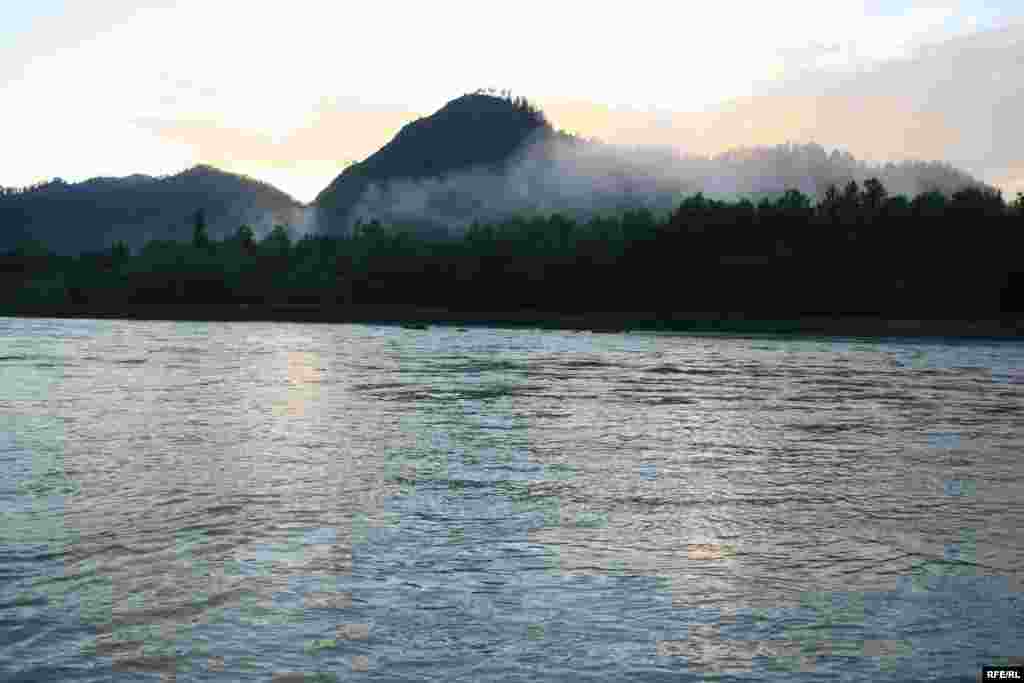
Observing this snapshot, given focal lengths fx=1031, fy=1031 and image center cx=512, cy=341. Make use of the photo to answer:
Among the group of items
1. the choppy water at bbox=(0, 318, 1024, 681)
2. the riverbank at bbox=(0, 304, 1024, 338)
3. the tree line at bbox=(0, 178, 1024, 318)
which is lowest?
the choppy water at bbox=(0, 318, 1024, 681)

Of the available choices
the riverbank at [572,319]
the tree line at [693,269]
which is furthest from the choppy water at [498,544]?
the tree line at [693,269]

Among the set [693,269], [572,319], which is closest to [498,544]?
[572,319]

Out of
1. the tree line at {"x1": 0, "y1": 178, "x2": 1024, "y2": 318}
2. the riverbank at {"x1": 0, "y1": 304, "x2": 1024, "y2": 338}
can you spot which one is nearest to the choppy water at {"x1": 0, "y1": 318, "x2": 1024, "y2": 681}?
the riverbank at {"x1": 0, "y1": 304, "x2": 1024, "y2": 338}

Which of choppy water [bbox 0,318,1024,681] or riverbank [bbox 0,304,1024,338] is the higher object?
riverbank [bbox 0,304,1024,338]

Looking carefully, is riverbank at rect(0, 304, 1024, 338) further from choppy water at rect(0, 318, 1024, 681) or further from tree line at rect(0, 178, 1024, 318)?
choppy water at rect(0, 318, 1024, 681)

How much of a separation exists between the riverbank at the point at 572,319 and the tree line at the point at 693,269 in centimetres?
440

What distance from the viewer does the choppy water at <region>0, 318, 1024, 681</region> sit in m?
8.13

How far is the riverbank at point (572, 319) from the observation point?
368ft

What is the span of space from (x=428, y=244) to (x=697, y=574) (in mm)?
184359

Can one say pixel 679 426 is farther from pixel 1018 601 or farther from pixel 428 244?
pixel 428 244

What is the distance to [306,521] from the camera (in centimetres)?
1259

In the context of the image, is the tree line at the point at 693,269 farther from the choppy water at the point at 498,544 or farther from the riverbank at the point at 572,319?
the choppy water at the point at 498,544

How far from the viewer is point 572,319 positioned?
145 metres

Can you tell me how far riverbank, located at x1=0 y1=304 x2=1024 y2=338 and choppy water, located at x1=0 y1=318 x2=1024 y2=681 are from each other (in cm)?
9139
